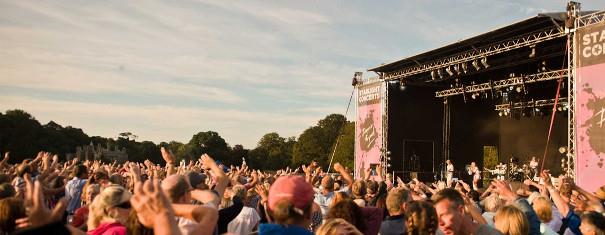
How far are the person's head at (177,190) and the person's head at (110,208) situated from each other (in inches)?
11.9

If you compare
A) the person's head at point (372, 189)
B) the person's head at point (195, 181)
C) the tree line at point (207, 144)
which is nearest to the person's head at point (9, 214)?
the person's head at point (195, 181)

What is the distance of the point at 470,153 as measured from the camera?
923 inches

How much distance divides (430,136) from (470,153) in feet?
8.21

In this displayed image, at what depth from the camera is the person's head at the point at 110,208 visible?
2967mm

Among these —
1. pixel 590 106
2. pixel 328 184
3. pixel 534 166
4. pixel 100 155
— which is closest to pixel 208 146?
pixel 100 155

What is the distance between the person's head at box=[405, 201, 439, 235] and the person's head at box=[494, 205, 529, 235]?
2.31 feet

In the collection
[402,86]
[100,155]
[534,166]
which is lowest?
[100,155]

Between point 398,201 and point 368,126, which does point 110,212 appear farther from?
point 368,126

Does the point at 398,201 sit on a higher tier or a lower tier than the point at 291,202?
lower

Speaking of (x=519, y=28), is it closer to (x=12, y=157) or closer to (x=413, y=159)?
(x=413, y=159)

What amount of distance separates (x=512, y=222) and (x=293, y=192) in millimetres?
1744

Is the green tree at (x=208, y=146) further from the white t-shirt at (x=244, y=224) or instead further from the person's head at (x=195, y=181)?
the person's head at (x=195, y=181)

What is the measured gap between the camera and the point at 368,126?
2200 centimetres

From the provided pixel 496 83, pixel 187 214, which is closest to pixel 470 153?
pixel 496 83
